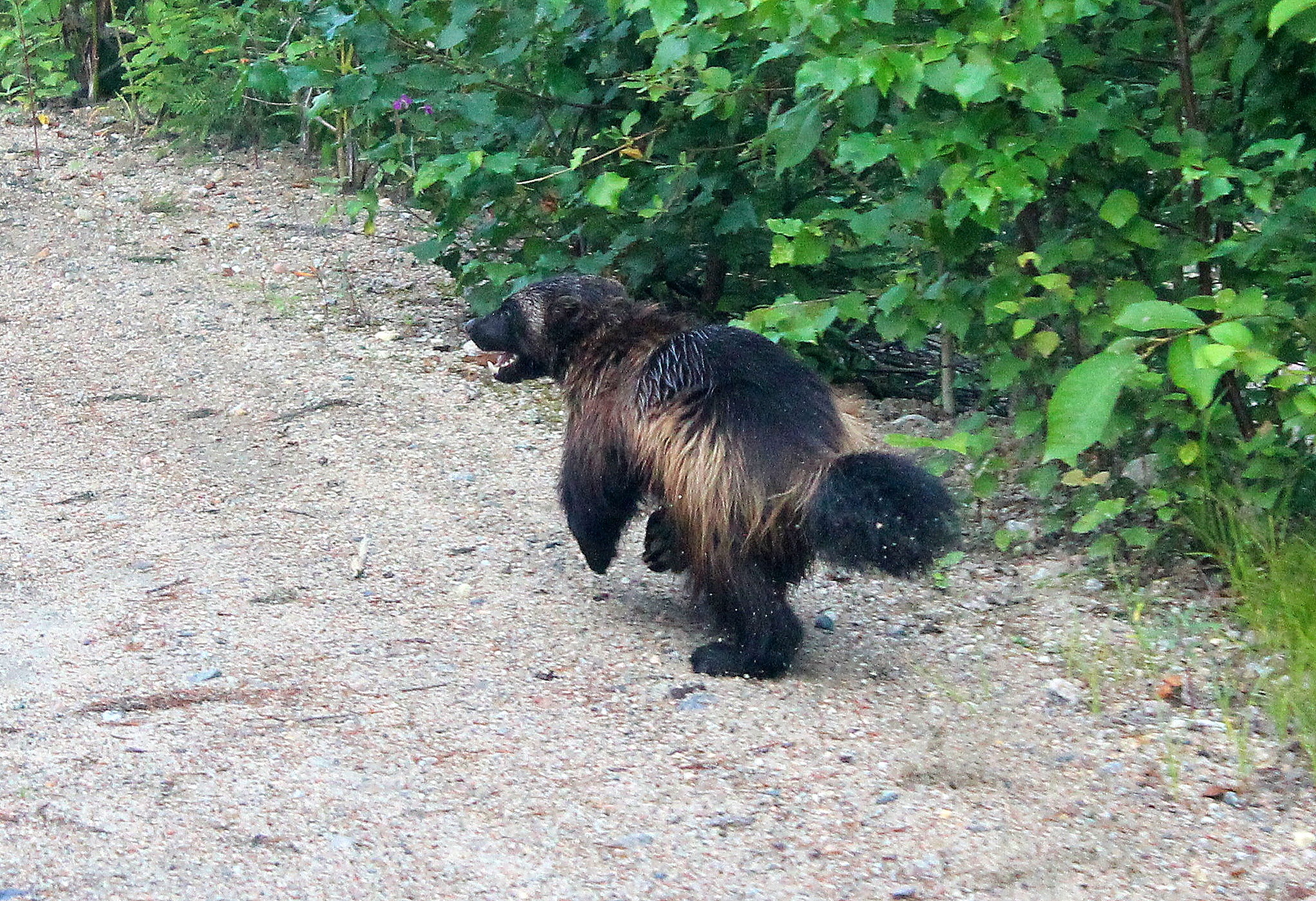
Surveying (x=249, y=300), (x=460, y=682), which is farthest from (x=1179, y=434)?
(x=249, y=300)

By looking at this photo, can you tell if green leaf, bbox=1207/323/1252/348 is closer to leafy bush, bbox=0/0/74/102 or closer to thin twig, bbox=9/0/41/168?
thin twig, bbox=9/0/41/168

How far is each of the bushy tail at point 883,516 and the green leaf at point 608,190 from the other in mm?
1896

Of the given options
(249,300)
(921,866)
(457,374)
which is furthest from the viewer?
(249,300)

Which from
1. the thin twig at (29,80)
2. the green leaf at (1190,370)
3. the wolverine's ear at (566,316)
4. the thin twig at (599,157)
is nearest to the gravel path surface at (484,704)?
the wolverine's ear at (566,316)

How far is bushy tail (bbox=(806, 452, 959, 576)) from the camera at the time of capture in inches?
137

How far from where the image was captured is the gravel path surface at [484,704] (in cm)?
287

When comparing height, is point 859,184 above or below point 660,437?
above

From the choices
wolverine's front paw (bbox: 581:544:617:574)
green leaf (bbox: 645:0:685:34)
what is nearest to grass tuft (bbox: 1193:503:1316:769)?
wolverine's front paw (bbox: 581:544:617:574)

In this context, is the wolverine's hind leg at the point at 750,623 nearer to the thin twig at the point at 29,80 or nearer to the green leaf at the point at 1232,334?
the green leaf at the point at 1232,334

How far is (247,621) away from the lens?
4.11 meters

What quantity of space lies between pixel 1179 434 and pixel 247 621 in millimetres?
2863

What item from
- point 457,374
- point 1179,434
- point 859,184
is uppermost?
point 859,184

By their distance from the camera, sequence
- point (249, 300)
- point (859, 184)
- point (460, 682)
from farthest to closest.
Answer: point (249, 300), point (859, 184), point (460, 682)

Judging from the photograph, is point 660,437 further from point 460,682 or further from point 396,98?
point 396,98
